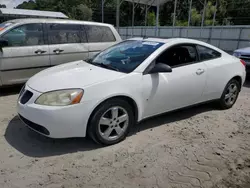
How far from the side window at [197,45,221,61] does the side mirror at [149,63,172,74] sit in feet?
3.43

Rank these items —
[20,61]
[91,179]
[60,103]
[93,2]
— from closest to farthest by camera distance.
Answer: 1. [91,179]
2. [60,103]
3. [20,61]
4. [93,2]

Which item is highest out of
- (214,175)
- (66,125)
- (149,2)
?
Result: (149,2)

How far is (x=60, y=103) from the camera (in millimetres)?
2697

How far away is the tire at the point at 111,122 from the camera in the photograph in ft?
9.34

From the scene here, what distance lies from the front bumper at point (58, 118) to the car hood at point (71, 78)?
0.67 ft

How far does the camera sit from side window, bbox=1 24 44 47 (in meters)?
4.87

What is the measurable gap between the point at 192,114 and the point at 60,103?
2586 mm

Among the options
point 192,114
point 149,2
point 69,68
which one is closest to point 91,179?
point 69,68

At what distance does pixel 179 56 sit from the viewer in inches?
144

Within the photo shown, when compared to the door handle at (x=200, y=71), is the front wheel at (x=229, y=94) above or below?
below

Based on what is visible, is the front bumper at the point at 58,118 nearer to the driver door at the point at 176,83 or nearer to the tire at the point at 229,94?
the driver door at the point at 176,83

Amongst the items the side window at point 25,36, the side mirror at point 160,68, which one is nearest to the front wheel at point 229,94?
the side mirror at point 160,68

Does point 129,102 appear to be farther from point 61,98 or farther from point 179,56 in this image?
point 179,56

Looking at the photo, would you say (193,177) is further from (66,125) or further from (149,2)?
(149,2)
